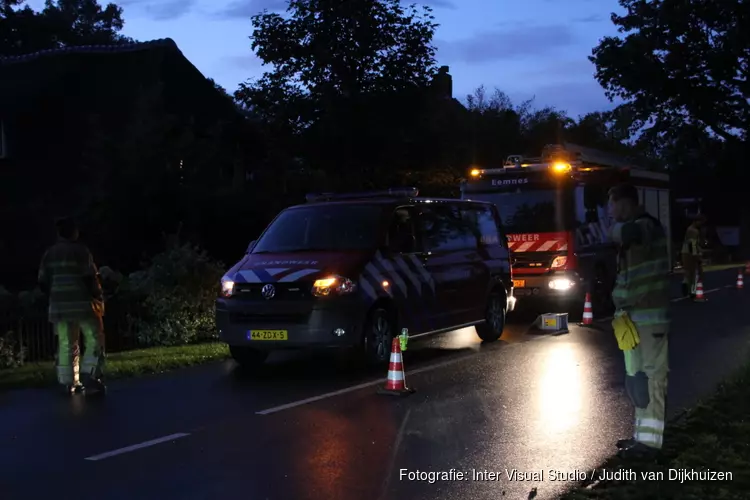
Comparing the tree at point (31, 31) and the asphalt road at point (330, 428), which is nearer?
the asphalt road at point (330, 428)

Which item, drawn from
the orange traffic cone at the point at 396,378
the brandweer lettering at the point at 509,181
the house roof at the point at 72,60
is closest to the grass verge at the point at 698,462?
the orange traffic cone at the point at 396,378

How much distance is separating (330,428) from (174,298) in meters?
6.36

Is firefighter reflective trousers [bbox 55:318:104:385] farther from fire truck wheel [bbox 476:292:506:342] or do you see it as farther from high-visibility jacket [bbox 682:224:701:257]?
high-visibility jacket [bbox 682:224:701:257]

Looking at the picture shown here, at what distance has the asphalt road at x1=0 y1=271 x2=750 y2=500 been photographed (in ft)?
19.0

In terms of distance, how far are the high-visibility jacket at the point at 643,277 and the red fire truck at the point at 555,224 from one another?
941 cm

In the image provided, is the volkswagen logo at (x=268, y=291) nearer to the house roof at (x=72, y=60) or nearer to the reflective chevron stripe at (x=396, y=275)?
the reflective chevron stripe at (x=396, y=275)

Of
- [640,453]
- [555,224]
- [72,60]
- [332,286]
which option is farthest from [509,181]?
[72,60]

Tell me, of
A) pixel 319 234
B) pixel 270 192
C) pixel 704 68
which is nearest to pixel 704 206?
pixel 704 68

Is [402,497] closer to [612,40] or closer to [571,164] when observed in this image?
[571,164]

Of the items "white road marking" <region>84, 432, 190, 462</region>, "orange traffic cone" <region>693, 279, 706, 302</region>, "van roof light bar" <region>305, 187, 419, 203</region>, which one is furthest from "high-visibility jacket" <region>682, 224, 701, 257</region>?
"white road marking" <region>84, 432, 190, 462</region>

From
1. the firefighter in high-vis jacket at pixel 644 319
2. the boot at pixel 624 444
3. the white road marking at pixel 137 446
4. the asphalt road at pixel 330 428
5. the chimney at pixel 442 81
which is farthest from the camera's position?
the chimney at pixel 442 81

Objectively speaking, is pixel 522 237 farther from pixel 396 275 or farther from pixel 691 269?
pixel 396 275

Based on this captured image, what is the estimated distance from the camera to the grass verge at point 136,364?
9.73 metres

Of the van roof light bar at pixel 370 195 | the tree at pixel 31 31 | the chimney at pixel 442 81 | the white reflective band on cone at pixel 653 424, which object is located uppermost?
the tree at pixel 31 31
